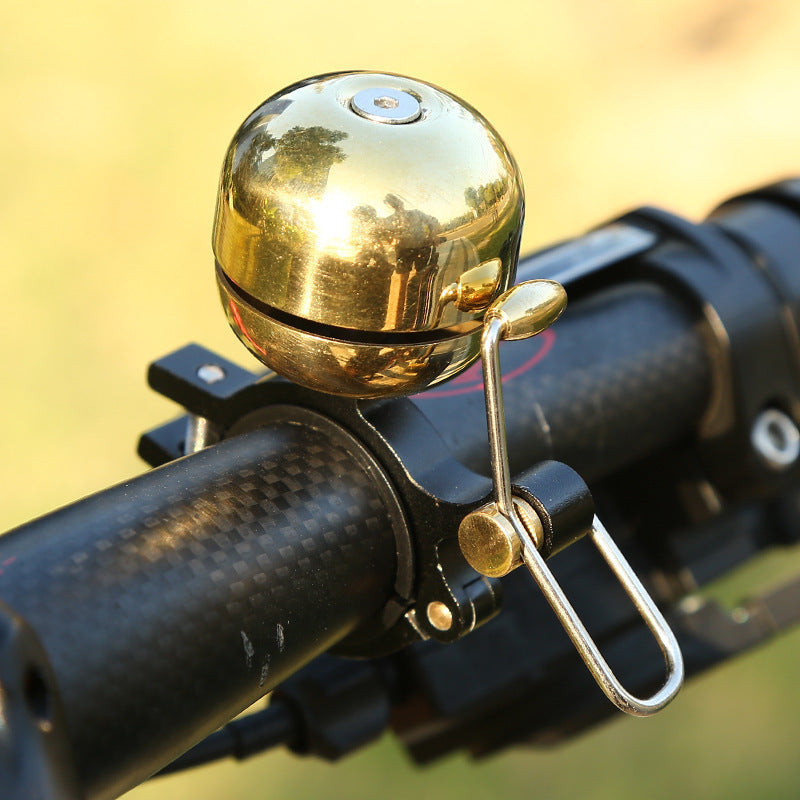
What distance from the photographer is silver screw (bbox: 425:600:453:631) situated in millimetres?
739

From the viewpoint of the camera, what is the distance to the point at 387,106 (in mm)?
647

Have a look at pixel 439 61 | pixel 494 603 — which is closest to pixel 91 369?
pixel 439 61

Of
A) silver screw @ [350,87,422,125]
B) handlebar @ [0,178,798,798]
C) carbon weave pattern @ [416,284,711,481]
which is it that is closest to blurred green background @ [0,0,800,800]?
carbon weave pattern @ [416,284,711,481]

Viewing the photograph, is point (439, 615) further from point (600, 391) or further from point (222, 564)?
point (600, 391)

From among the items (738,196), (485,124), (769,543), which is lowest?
(769,543)

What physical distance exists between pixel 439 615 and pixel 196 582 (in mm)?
180

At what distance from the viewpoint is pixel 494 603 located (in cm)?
75

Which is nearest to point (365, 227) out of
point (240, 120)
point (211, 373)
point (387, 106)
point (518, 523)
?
point (387, 106)

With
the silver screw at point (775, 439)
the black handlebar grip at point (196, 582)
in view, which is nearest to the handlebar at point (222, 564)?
the black handlebar grip at point (196, 582)

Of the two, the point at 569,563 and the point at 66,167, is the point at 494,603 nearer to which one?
the point at 569,563

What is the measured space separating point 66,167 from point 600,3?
123 centimetres

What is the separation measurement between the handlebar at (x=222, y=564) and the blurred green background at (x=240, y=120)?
2.55 feet

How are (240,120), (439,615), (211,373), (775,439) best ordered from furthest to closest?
1. (240,120)
2. (775,439)
3. (211,373)
4. (439,615)

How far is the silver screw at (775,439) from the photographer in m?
1.07
